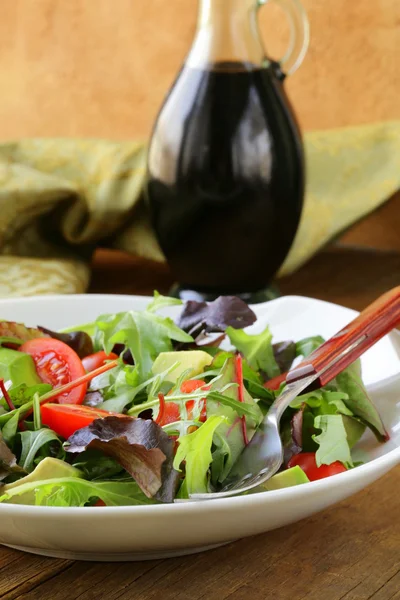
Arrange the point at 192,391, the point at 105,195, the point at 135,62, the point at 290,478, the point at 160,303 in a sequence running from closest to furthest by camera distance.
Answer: the point at 290,478, the point at 192,391, the point at 160,303, the point at 105,195, the point at 135,62

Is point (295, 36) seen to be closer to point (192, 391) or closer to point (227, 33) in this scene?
point (227, 33)

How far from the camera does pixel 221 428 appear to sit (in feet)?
2.57

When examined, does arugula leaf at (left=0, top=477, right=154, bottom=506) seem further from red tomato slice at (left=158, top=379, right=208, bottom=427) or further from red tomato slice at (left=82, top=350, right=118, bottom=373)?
red tomato slice at (left=82, top=350, right=118, bottom=373)

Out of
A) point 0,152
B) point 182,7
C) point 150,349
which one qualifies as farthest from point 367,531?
point 182,7

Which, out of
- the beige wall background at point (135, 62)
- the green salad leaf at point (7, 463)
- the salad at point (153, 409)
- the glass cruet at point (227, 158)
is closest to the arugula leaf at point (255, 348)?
the salad at point (153, 409)

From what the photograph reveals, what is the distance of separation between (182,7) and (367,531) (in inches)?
64.8

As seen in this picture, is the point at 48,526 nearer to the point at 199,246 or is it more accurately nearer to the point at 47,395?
the point at 47,395

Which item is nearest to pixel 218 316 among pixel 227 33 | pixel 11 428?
pixel 11 428

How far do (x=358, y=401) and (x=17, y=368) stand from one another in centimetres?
34

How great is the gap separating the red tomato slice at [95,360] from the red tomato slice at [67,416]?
14cm

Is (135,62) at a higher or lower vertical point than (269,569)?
higher

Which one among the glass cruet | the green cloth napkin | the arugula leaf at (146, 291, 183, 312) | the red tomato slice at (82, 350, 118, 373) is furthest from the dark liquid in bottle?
the red tomato slice at (82, 350, 118, 373)

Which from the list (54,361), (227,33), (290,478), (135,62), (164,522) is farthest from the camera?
(135,62)

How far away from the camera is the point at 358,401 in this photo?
0.91m
